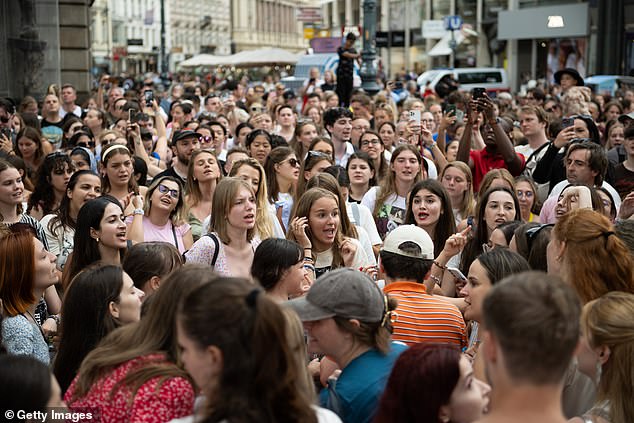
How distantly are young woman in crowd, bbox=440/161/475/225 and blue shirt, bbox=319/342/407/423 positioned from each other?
4771mm

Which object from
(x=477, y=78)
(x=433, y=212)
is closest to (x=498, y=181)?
(x=433, y=212)

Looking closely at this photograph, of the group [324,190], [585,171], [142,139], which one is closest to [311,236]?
[324,190]

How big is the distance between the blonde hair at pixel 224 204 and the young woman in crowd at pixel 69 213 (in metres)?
1.30

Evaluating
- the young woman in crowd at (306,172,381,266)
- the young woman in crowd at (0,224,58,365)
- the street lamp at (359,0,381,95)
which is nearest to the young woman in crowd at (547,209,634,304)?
the young woman in crowd at (306,172,381,266)

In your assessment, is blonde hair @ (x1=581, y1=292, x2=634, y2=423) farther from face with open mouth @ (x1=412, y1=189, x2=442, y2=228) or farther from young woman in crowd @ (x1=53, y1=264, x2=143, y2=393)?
face with open mouth @ (x1=412, y1=189, x2=442, y2=228)

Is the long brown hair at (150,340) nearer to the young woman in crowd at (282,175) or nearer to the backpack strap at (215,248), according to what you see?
the backpack strap at (215,248)

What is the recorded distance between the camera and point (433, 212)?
7887 mm

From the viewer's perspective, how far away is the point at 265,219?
810 centimetres

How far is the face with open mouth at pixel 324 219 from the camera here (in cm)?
728

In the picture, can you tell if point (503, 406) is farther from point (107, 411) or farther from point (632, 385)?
point (107, 411)

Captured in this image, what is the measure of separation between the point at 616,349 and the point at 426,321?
1.38 meters

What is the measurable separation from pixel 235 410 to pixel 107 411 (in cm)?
94

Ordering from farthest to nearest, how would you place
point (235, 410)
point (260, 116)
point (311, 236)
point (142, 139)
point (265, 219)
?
point (260, 116)
point (142, 139)
point (265, 219)
point (311, 236)
point (235, 410)
